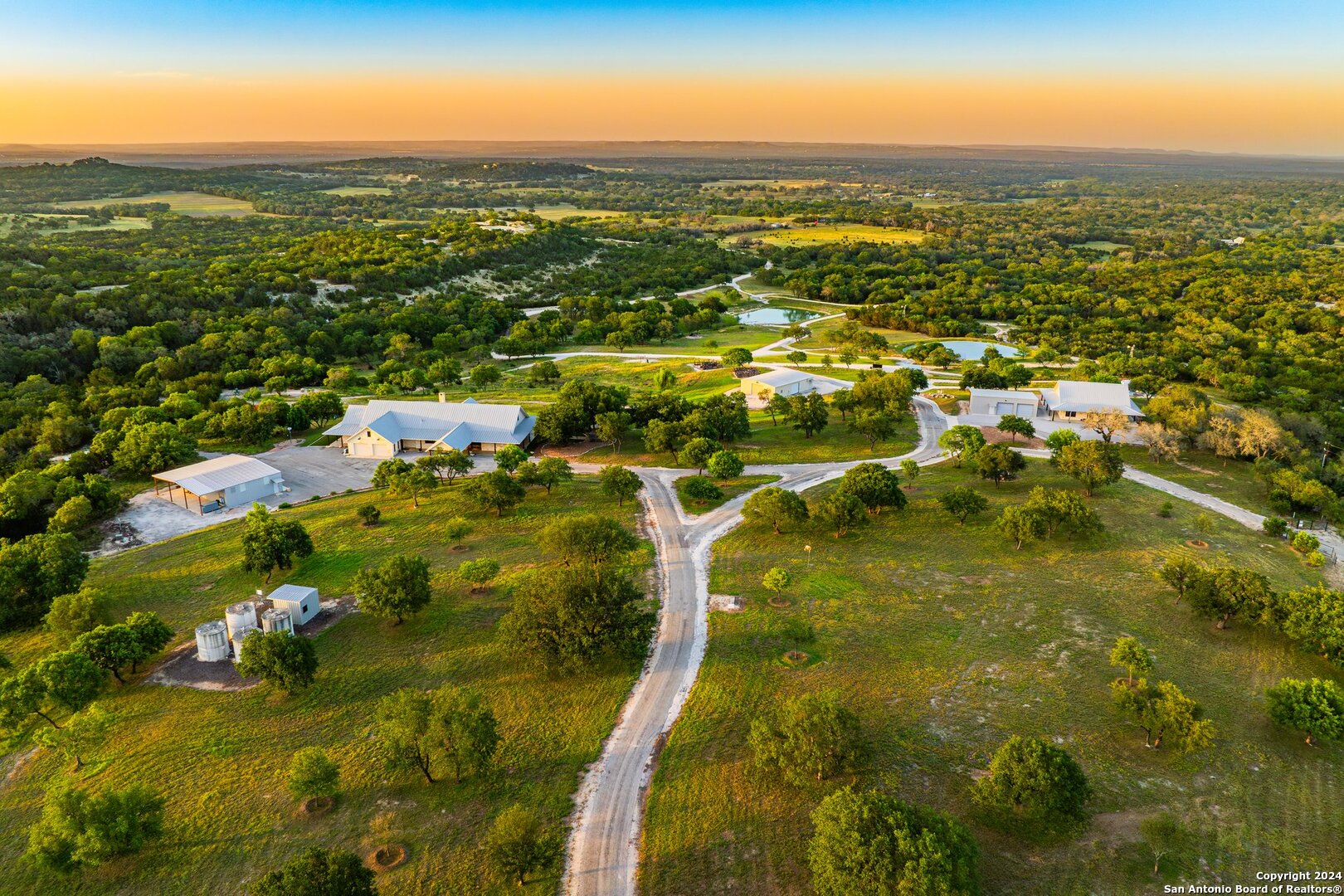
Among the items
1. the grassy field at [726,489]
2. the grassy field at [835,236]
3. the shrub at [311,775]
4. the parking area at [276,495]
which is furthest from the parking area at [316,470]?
the grassy field at [835,236]

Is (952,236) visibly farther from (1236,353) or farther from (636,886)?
(636,886)

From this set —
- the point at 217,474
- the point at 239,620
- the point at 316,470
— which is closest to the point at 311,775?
the point at 239,620

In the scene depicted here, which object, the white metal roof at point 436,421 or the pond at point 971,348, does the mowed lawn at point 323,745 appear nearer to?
the white metal roof at point 436,421

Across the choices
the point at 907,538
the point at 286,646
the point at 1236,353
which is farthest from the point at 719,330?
the point at 286,646

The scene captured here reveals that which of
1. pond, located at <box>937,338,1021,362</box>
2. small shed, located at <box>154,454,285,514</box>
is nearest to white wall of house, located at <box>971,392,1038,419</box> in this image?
pond, located at <box>937,338,1021,362</box>

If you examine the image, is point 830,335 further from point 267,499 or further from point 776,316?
point 267,499

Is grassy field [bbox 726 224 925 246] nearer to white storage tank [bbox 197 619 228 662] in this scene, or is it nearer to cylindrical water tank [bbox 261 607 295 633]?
cylindrical water tank [bbox 261 607 295 633]
